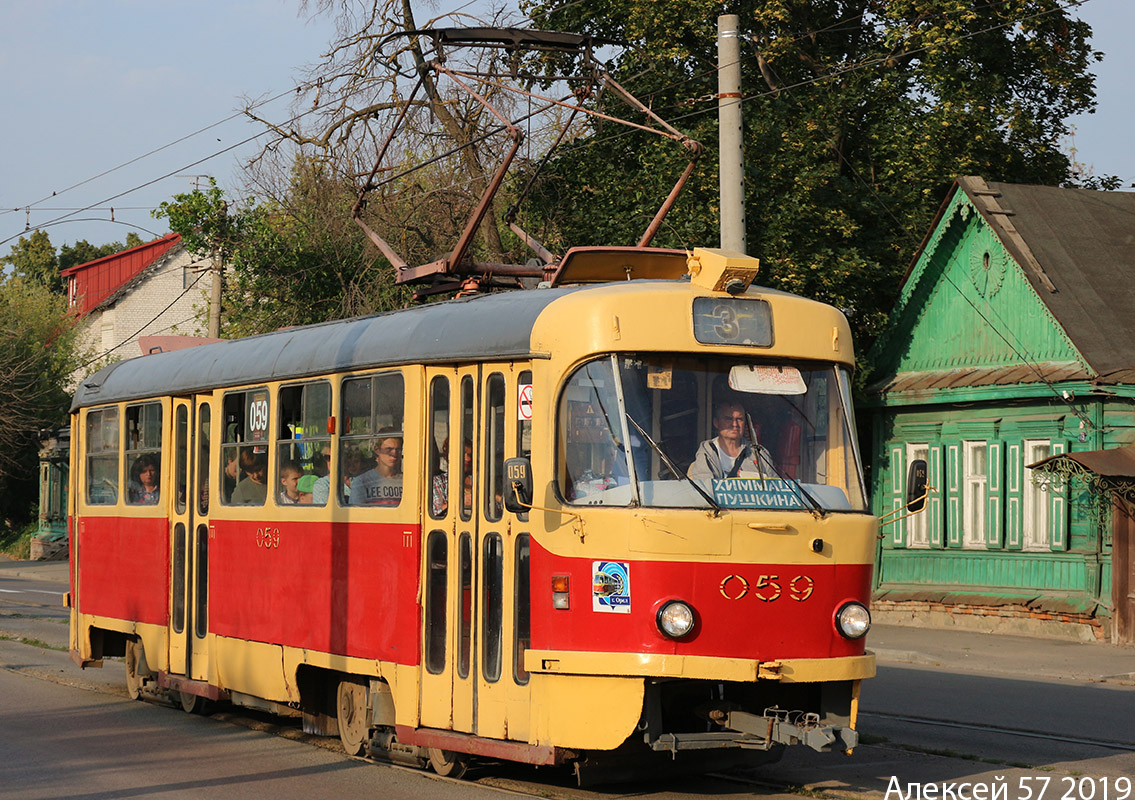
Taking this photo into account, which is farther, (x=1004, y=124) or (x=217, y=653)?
(x=1004, y=124)

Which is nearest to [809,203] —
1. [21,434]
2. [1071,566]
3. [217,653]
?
[1071,566]

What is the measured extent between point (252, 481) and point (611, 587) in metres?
4.54

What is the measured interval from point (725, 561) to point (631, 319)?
1.45 meters

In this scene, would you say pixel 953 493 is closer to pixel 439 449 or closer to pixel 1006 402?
pixel 1006 402

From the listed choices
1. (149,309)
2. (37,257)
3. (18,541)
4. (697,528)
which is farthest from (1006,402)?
(37,257)

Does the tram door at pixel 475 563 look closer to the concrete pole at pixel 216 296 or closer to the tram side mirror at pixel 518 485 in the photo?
the tram side mirror at pixel 518 485

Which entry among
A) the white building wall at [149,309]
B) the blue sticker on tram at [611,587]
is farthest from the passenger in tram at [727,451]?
the white building wall at [149,309]

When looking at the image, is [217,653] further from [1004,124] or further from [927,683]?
[1004,124]

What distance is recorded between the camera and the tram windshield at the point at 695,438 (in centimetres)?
835

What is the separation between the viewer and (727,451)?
850cm

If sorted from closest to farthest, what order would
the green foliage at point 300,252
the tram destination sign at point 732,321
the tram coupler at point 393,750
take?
the tram destination sign at point 732,321 < the tram coupler at point 393,750 < the green foliage at point 300,252

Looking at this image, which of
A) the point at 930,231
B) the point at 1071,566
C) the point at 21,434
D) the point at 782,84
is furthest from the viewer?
the point at 21,434

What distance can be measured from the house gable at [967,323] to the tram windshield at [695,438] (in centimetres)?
1365

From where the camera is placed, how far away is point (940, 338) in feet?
80.8
